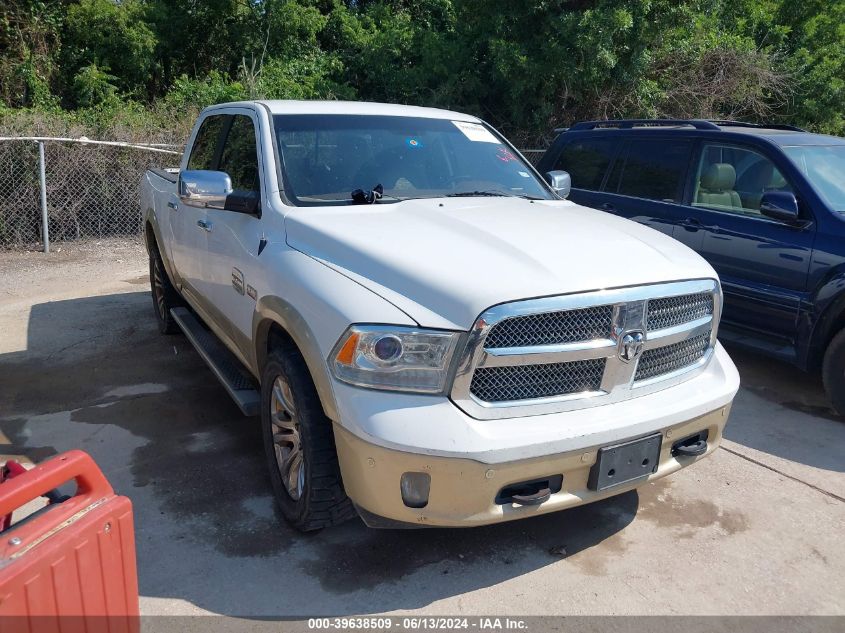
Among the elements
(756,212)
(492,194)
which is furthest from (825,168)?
(492,194)

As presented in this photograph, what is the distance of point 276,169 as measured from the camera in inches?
151

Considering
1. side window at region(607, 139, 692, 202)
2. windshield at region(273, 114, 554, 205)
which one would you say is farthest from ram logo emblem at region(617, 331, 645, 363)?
side window at region(607, 139, 692, 202)

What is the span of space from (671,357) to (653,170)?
3576mm

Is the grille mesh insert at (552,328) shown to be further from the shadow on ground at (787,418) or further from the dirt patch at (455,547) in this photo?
the shadow on ground at (787,418)

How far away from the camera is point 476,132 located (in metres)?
4.70

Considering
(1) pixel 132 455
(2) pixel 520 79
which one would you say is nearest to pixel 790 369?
(1) pixel 132 455

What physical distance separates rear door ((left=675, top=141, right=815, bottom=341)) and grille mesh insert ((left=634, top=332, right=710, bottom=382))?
2.12 metres

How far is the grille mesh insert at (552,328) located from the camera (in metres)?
2.75

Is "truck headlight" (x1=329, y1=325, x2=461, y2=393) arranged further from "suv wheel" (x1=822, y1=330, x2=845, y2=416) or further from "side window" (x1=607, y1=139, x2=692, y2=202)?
"side window" (x1=607, y1=139, x2=692, y2=202)

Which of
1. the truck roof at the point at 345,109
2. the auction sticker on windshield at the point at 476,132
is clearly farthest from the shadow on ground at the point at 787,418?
the truck roof at the point at 345,109

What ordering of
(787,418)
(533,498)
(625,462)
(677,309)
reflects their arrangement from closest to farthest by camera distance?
(533,498) < (625,462) < (677,309) < (787,418)

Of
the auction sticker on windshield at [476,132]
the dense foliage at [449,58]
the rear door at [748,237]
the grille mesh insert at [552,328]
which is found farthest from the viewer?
the dense foliage at [449,58]

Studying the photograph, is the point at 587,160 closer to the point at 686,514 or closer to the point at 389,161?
the point at 389,161

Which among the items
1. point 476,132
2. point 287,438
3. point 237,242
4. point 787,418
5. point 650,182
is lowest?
point 787,418
